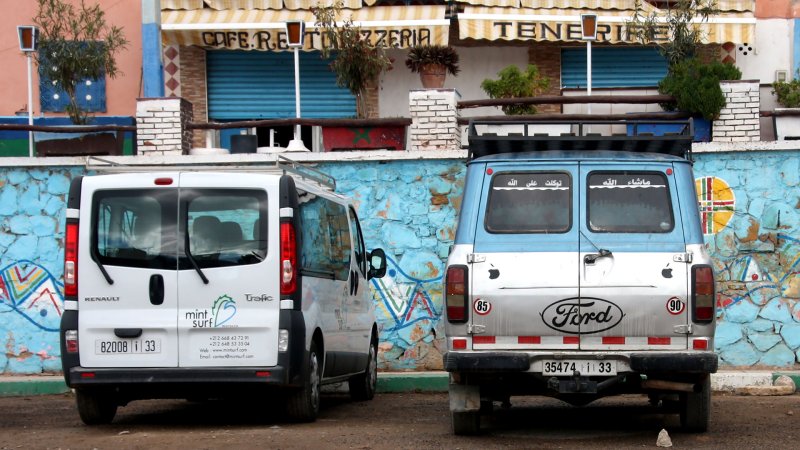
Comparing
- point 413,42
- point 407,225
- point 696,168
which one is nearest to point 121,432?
point 407,225

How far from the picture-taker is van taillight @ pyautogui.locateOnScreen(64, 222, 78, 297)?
9.88m

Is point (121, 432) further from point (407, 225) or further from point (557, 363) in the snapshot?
point (407, 225)

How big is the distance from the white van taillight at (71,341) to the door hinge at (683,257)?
458 centimetres

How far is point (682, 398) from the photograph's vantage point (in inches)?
369

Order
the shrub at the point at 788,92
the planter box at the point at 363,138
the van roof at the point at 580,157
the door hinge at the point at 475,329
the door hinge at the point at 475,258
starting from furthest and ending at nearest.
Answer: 1. the shrub at the point at 788,92
2. the planter box at the point at 363,138
3. the van roof at the point at 580,157
4. the door hinge at the point at 475,258
5. the door hinge at the point at 475,329

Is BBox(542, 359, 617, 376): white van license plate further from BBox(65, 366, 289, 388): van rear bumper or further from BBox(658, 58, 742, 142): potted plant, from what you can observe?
BBox(658, 58, 742, 142): potted plant

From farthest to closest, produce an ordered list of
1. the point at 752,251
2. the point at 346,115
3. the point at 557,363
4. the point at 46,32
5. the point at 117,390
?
1. the point at 346,115
2. the point at 46,32
3. the point at 752,251
4. the point at 117,390
5. the point at 557,363

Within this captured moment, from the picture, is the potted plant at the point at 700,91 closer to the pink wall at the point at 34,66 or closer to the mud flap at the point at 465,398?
the mud flap at the point at 465,398

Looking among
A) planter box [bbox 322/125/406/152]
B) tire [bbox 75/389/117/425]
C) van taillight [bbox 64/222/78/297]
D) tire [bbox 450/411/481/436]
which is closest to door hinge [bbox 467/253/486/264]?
tire [bbox 450/411/481/436]

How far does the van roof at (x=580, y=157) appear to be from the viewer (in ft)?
29.8

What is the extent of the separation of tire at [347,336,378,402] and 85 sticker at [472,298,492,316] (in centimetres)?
397

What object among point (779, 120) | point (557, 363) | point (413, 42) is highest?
point (413, 42)

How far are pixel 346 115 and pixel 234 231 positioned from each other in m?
12.1

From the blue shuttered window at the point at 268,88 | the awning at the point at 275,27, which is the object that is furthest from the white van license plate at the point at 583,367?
the blue shuttered window at the point at 268,88
